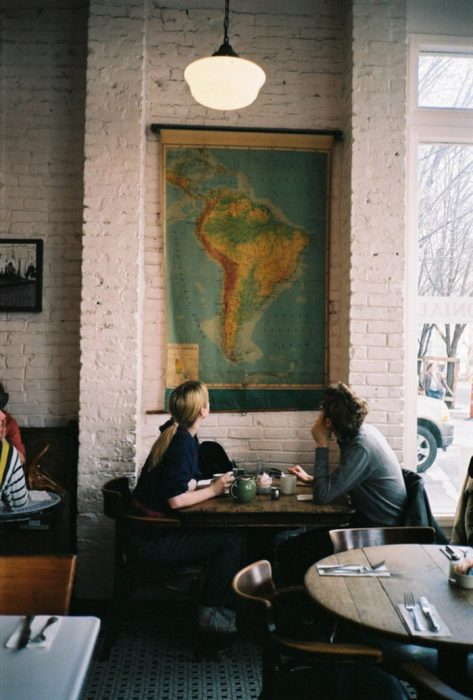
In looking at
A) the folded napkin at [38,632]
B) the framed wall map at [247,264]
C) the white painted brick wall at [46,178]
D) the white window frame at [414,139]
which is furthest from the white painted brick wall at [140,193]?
the folded napkin at [38,632]

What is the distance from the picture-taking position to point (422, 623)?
192cm

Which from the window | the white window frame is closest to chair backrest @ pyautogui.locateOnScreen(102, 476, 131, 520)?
the white window frame

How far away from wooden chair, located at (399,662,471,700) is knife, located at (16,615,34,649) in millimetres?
1040

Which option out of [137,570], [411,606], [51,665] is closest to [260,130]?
[137,570]

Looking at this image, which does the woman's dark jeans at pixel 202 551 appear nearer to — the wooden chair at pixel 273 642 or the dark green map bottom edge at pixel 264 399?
the wooden chair at pixel 273 642

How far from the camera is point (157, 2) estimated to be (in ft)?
13.3

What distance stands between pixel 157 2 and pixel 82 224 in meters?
1.52

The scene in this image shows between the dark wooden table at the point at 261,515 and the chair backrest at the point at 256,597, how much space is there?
633 millimetres

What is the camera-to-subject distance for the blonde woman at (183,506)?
3.04 m

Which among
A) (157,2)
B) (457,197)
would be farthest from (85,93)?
(457,197)

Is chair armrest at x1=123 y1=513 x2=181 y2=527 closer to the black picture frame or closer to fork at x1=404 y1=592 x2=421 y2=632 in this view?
fork at x1=404 y1=592 x2=421 y2=632

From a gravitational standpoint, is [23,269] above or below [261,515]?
above

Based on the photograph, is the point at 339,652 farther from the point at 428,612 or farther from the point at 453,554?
the point at 453,554

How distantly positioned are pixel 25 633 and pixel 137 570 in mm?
1508
